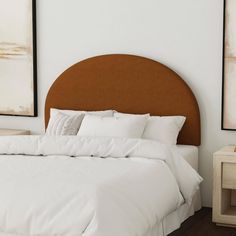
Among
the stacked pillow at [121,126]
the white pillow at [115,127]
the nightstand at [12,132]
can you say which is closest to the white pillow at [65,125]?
the stacked pillow at [121,126]

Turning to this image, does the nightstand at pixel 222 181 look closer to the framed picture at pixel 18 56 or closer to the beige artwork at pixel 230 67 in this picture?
the beige artwork at pixel 230 67

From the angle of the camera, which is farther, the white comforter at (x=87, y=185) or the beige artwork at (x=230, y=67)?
the beige artwork at (x=230, y=67)

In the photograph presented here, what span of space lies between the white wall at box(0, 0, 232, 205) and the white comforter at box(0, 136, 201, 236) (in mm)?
742

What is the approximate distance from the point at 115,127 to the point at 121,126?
0.15ft

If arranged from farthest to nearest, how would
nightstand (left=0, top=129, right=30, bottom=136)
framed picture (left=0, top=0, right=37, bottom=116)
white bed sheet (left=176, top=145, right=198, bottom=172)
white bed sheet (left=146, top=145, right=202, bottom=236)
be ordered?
framed picture (left=0, top=0, right=37, bottom=116) → nightstand (left=0, top=129, right=30, bottom=136) → white bed sheet (left=176, top=145, right=198, bottom=172) → white bed sheet (left=146, top=145, right=202, bottom=236)

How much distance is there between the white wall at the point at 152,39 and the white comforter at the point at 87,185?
2.43 feet

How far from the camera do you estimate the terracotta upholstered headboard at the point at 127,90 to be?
192 inches

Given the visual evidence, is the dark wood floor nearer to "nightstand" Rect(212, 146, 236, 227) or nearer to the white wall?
"nightstand" Rect(212, 146, 236, 227)

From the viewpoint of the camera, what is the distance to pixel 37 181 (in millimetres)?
3492

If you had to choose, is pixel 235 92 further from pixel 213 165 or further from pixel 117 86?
pixel 117 86

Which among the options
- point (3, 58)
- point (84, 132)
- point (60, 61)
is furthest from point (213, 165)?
point (3, 58)

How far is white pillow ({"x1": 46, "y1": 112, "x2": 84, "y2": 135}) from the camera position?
15.9 feet

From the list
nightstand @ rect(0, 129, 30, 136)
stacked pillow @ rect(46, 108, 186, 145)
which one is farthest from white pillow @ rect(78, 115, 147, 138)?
nightstand @ rect(0, 129, 30, 136)

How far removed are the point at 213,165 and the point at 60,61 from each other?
1.75 metres
